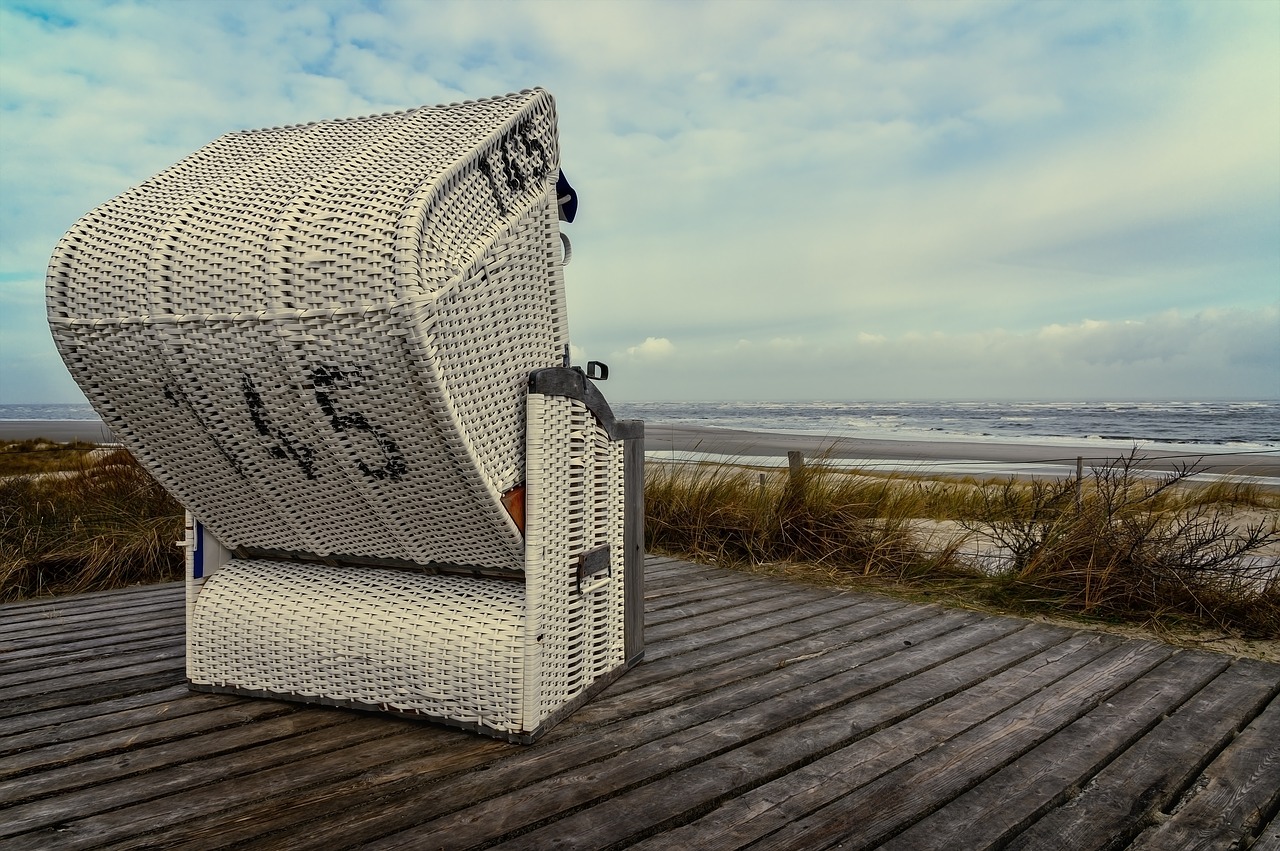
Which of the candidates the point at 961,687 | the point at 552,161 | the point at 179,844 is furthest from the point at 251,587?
the point at 961,687

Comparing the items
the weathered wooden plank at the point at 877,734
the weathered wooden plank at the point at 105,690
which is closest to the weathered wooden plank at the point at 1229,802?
the weathered wooden plank at the point at 877,734

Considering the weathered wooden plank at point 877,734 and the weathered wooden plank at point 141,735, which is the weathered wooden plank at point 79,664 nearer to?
the weathered wooden plank at point 141,735

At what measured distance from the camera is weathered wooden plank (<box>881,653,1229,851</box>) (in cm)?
154

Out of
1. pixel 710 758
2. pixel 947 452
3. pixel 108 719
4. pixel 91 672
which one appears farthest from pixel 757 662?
pixel 947 452

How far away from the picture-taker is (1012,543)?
4523 mm

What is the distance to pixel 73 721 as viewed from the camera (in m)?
2.06

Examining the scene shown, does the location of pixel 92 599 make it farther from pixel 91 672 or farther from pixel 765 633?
pixel 765 633

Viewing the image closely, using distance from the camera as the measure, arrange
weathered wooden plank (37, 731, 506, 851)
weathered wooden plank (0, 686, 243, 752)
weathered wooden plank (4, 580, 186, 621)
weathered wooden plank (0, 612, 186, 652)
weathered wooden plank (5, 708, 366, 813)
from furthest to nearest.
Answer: weathered wooden plank (4, 580, 186, 621) → weathered wooden plank (0, 612, 186, 652) → weathered wooden plank (0, 686, 243, 752) → weathered wooden plank (5, 708, 366, 813) → weathered wooden plank (37, 731, 506, 851)

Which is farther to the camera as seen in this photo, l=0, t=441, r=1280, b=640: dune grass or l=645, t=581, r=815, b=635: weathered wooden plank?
l=0, t=441, r=1280, b=640: dune grass

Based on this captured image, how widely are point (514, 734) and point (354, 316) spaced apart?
1088 mm

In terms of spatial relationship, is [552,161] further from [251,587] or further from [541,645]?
[251,587]

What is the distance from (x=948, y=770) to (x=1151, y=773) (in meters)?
0.48

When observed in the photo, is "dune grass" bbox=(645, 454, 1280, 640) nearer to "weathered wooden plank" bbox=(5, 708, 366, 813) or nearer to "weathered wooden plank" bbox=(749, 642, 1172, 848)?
"weathered wooden plank" bbox=(749, 642, 1172, 848)

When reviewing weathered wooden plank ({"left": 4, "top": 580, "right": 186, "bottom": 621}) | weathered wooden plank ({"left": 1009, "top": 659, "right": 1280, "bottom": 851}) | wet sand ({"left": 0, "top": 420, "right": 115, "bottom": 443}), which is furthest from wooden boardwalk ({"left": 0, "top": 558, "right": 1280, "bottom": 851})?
wet sand ({"left": 0, "top": 420, "right": 115, "bottom": 443})
